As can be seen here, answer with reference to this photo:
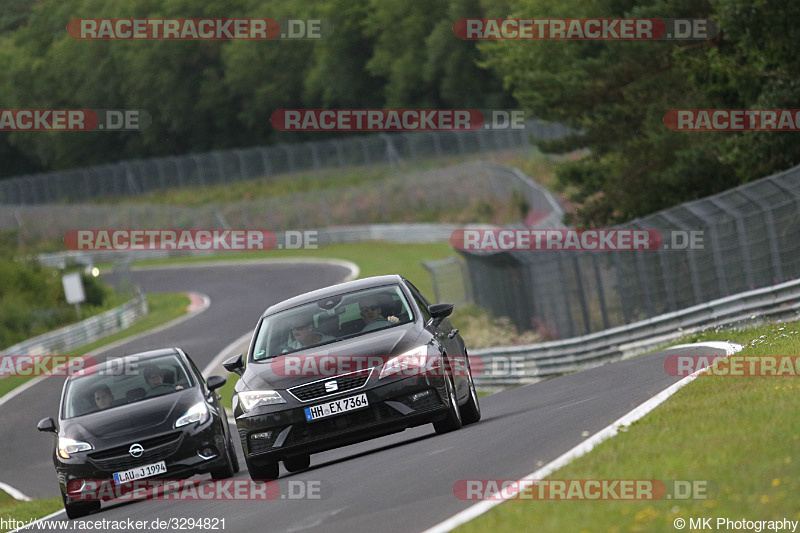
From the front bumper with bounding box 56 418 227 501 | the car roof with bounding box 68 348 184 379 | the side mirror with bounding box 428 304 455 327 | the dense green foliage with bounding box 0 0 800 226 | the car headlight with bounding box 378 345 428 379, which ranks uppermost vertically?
the dense green foliage with bounding box 0 0 800 226

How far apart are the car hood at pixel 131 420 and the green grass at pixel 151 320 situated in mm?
23824

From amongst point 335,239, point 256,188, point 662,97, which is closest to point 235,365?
point 662,97

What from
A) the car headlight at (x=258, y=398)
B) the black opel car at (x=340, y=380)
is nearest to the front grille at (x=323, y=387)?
the black opel car at (x=340, y=380)

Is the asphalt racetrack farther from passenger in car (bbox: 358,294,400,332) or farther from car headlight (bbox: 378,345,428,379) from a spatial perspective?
passenger in car (bbox: 358,294,400,332)

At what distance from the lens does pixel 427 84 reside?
325 ft

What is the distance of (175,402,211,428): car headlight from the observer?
44.9 feet

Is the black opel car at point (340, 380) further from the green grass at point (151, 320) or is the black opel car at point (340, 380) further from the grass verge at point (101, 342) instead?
the green grass at point (151, 320)

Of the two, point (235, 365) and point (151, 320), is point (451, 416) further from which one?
point (151, 320)

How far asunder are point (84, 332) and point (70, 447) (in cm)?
3371

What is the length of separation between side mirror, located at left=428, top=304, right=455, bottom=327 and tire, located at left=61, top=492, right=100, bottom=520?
3.91m

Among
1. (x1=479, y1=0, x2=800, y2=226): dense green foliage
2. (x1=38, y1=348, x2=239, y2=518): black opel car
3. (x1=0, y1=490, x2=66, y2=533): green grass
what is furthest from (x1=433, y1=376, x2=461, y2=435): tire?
(x1=479, y1=0, x2=800, y2=226): dense green foliage

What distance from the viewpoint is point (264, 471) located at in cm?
1226

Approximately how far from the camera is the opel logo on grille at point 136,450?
13.5 m

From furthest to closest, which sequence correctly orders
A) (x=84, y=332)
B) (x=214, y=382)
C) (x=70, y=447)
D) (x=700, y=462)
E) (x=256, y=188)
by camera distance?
(x=256, y=188)
(x=84, y=332)
(x=214, y=382)
(x=70, y=447)
(x=700, y=462)
